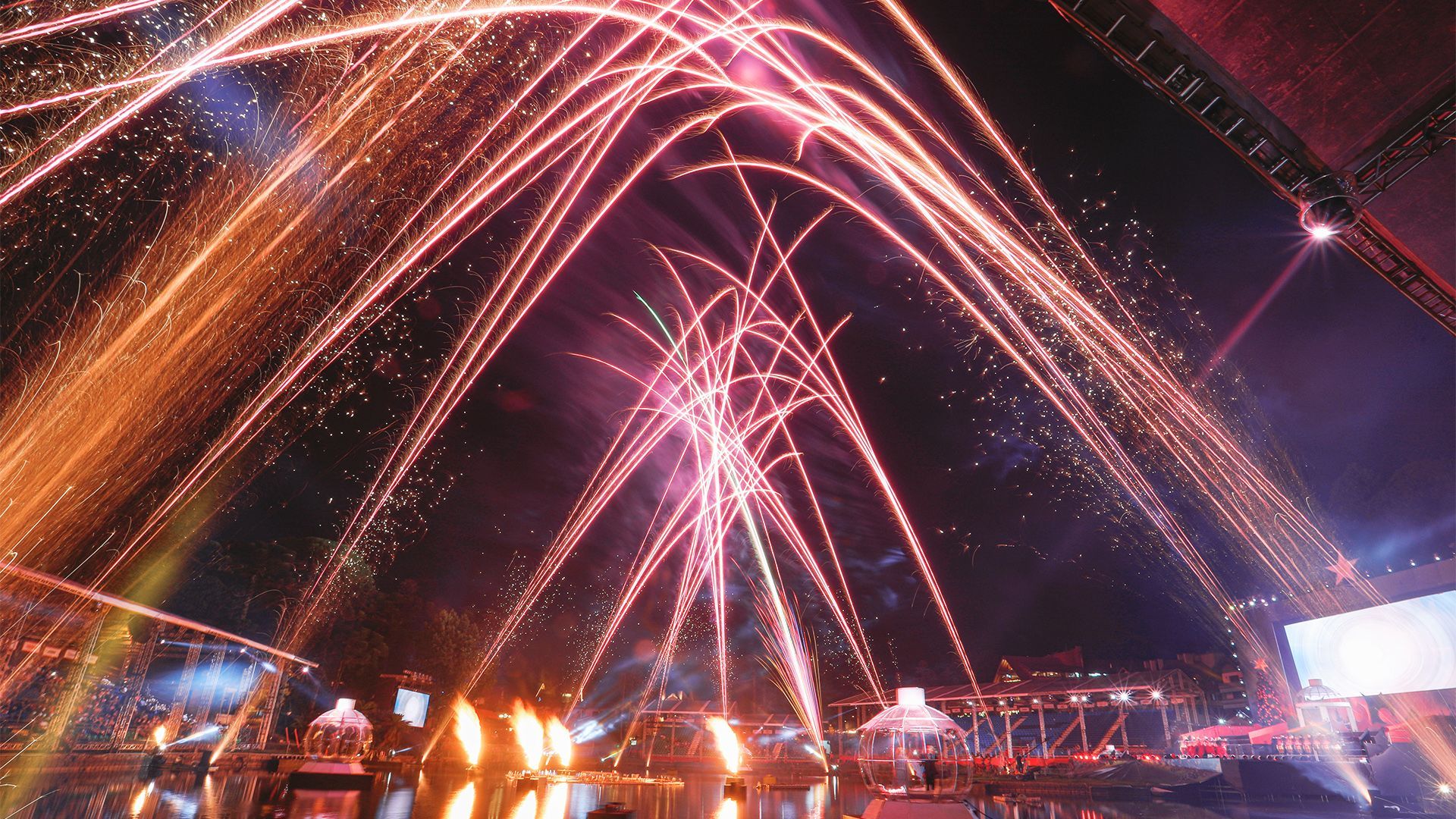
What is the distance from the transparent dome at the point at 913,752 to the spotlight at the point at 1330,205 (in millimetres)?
7826

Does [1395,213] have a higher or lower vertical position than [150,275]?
lower

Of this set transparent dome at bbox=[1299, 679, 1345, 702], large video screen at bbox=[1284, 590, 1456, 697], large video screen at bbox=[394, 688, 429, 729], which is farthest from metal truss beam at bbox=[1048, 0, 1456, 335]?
large video screen at bbox=[394, 688, 429, 729]

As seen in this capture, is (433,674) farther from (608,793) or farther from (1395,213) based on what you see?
(1395,213)

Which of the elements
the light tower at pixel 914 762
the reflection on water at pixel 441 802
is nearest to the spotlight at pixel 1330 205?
the light tower at pixel 914 762

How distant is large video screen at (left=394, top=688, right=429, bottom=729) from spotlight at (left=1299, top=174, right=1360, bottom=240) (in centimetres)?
3320

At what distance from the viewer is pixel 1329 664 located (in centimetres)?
2338

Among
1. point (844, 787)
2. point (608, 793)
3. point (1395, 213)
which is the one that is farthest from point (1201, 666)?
point (1395, 213)

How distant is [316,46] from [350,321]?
16.8ft

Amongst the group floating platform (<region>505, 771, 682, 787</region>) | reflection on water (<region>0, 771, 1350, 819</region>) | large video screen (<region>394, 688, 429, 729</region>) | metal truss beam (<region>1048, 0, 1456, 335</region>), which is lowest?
floating platform (<region>505, 771, 682, 787</region>)

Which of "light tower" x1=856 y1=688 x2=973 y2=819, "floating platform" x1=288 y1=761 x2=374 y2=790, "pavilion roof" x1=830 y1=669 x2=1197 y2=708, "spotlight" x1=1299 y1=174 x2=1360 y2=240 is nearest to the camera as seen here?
"spotlight" x1=1299 y1=174 x2=1360 y2=240

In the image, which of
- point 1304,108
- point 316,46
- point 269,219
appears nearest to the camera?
point 1304,108

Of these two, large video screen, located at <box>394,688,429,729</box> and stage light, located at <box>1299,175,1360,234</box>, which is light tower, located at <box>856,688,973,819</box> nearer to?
stage light, located at <box>1299,175,1360,234</box>

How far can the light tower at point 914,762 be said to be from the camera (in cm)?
907

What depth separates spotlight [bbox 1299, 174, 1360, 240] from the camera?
6910 mm
